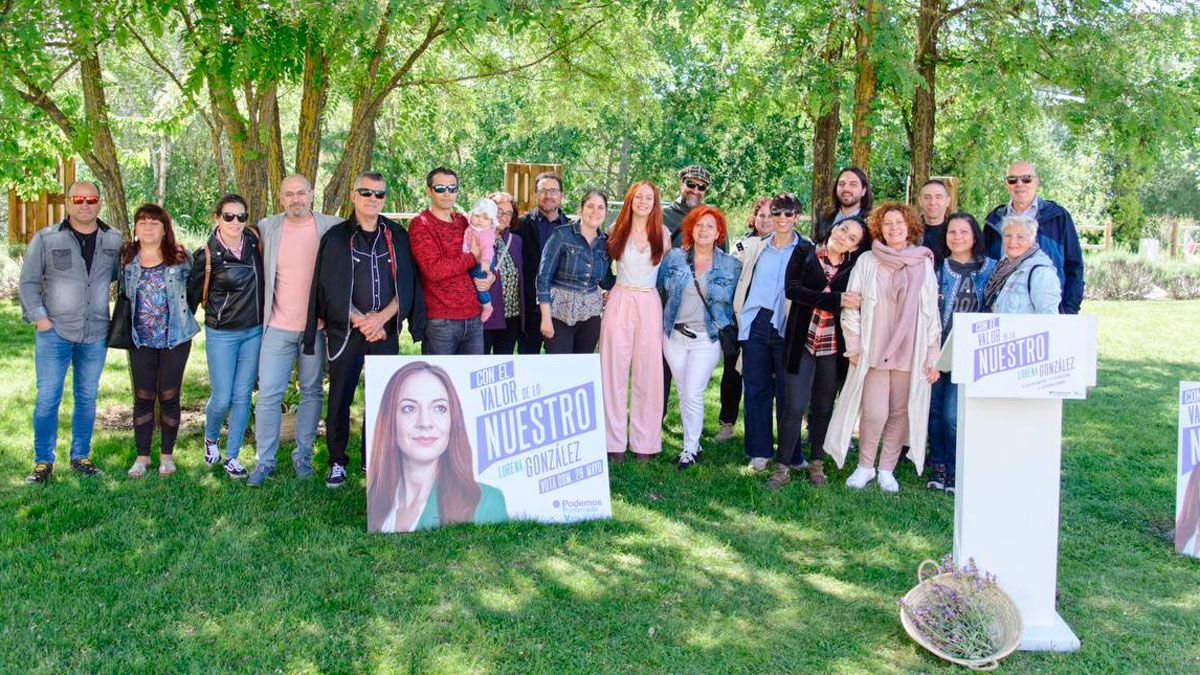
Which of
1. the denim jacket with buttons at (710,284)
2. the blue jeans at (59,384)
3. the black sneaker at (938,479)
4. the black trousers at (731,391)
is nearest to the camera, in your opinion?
the blue jeans at (59,384)

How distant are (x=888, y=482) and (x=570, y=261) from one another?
2534 millimetres

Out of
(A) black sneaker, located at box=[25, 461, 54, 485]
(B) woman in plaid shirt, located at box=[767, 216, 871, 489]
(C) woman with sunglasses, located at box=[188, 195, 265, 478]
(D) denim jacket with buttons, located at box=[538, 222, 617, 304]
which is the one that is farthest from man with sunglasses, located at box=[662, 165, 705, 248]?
(A) black sneaker, located at box=[25, 461, 54, 485]

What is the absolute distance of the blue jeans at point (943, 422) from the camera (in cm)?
657

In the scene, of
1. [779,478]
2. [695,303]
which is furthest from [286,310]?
[779,478]

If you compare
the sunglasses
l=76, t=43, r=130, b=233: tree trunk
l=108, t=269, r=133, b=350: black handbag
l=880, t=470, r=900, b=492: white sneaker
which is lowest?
l=880, t=470, r=900, b=492: white sneaker

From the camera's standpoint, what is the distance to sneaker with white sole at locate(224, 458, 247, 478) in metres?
6.31

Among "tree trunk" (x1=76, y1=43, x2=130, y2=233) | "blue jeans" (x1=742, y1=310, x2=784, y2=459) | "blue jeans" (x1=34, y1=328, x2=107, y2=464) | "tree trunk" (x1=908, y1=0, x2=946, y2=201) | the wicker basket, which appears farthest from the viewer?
"tree trunk" (x1=908, y1=0, x2=946, y2=201)

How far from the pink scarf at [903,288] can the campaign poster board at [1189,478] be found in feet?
5.01

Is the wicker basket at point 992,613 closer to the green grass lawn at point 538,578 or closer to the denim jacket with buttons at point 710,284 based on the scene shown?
the green grass lawn at point 538,578

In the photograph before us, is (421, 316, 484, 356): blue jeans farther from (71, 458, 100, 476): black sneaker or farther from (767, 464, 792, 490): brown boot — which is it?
(71, 458, 100, 476): black sneaker

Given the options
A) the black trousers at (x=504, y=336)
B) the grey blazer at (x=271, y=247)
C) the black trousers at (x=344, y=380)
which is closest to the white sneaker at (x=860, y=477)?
the black trousers at (x=504, y=336)

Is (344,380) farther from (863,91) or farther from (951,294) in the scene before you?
(863,91)

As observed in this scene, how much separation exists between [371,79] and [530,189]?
2.19 m

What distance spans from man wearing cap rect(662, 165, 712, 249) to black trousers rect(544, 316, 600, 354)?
0.93m
